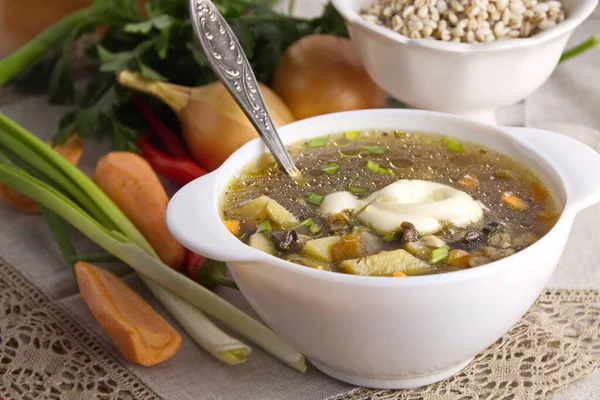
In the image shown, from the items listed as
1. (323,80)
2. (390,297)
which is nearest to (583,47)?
(323,80)

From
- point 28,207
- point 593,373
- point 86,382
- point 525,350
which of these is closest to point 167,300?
point 86,382

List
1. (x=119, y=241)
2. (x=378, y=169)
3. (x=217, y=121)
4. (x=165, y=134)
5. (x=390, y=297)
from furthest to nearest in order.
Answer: (x=165, y=134) → (x=217, y=121) → (x=119, y=241) → (x=378, y=169) → (x=390, y=297)

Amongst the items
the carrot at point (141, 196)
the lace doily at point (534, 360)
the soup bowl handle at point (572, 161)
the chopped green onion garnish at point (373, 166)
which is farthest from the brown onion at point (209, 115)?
the lace doily at point (534, 360)

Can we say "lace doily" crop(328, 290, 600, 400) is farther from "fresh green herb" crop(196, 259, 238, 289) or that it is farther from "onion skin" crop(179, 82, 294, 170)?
"onion skin" crop(179, 82, 294, 170)

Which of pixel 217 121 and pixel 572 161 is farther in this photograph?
pixel 217 121

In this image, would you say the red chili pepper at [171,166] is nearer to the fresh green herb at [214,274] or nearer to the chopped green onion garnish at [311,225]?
the fresh green herb at [214,274]

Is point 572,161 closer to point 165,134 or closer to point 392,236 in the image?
point 392,236
